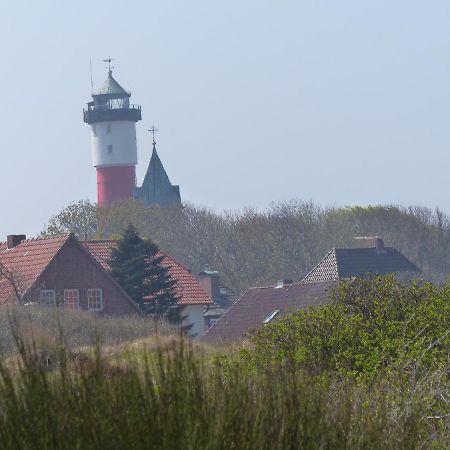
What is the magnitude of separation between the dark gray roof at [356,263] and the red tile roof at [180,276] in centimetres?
639

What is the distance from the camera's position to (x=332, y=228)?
8462 cm

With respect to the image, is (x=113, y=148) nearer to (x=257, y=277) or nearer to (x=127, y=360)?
(x=257, y=277)

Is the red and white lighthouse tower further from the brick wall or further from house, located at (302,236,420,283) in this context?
the brick wall

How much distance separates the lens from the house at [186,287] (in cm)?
6078

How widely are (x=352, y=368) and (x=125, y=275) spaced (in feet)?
145

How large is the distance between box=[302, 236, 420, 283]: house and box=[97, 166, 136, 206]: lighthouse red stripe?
30668 millimetres

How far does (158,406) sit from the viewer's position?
6406 mm

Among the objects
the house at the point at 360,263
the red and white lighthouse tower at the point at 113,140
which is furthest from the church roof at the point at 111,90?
the house at the point at 360,263

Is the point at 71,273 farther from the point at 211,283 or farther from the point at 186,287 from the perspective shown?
the point at 211,283

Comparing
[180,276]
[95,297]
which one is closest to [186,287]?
[180,276]

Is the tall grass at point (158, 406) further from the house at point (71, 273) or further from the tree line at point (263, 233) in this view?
the tree line at point (263, 233)

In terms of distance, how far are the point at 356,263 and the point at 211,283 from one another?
7256mm

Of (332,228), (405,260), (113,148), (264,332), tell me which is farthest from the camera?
(113,148)

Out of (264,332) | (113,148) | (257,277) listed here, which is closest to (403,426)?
(264,332)
